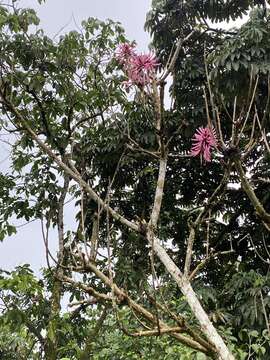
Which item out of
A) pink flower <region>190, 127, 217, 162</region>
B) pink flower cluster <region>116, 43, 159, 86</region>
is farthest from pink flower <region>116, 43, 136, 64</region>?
pink flower <region>190, 127, 217, 162</region>

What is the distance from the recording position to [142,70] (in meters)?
3.36

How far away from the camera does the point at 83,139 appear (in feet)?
20.8

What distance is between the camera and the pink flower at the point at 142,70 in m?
3.35

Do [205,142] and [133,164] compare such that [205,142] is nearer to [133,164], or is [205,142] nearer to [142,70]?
[142,70]

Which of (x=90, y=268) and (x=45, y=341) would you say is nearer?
(x=90, y=268)

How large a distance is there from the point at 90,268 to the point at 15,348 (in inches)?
116

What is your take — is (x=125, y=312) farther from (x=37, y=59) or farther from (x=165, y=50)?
(x=165, y=50)

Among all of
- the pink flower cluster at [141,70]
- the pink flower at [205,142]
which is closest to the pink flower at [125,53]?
the pink flower cluster at [141,70]

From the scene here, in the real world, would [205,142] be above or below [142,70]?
below

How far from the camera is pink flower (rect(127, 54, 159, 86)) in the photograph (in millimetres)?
3346

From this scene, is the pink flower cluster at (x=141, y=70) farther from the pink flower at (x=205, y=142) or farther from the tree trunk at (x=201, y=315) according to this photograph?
the tree trunk at (x=201, y=315)

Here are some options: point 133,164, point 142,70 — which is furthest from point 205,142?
point 133,164

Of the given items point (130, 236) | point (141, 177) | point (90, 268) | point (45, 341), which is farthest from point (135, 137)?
point (90, 268)

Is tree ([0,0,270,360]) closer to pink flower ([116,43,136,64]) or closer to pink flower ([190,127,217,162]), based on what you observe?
pink flower ([116,43,136,64])
